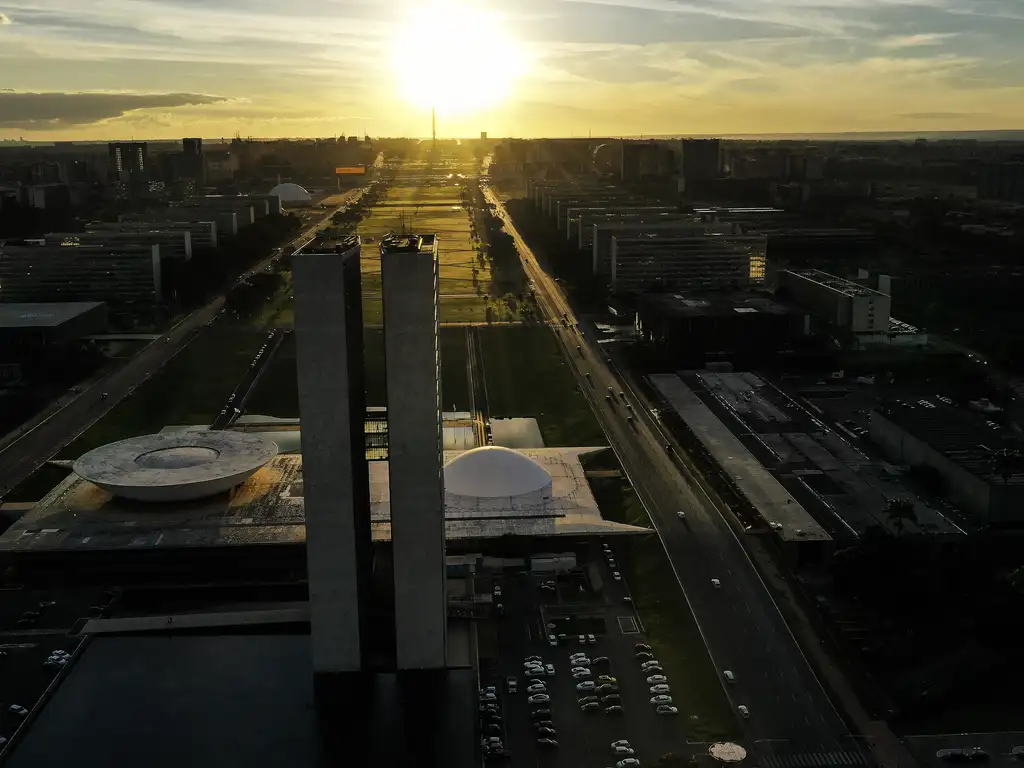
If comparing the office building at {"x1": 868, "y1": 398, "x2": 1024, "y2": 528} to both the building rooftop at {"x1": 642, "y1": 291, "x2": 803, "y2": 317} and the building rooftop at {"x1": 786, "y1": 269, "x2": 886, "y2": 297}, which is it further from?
the building rooftop at {"x1": 786, "y1": 269, "x2": 886, "y2": 297}

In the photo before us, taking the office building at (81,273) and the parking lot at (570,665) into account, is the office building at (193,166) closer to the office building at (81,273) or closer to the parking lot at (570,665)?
the office building at (81,273)

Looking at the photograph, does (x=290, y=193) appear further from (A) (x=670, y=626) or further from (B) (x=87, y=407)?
(A) (x=670, y=626)

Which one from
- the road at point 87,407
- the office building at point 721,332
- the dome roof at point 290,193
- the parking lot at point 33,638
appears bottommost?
the parking lot at point 33,638

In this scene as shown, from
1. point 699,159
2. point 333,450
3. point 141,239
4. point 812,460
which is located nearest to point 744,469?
point 812,460

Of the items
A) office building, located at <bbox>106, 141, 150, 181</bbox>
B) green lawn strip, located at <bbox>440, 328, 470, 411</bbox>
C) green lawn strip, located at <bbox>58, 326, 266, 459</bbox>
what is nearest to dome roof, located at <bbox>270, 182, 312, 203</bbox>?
office building, located at <bbox>106, 141, 150, 181</bbox>

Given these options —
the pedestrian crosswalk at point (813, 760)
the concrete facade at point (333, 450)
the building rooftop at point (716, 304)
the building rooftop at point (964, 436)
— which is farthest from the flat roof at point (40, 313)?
the pedestrian crosswalk at point (813, 760)
